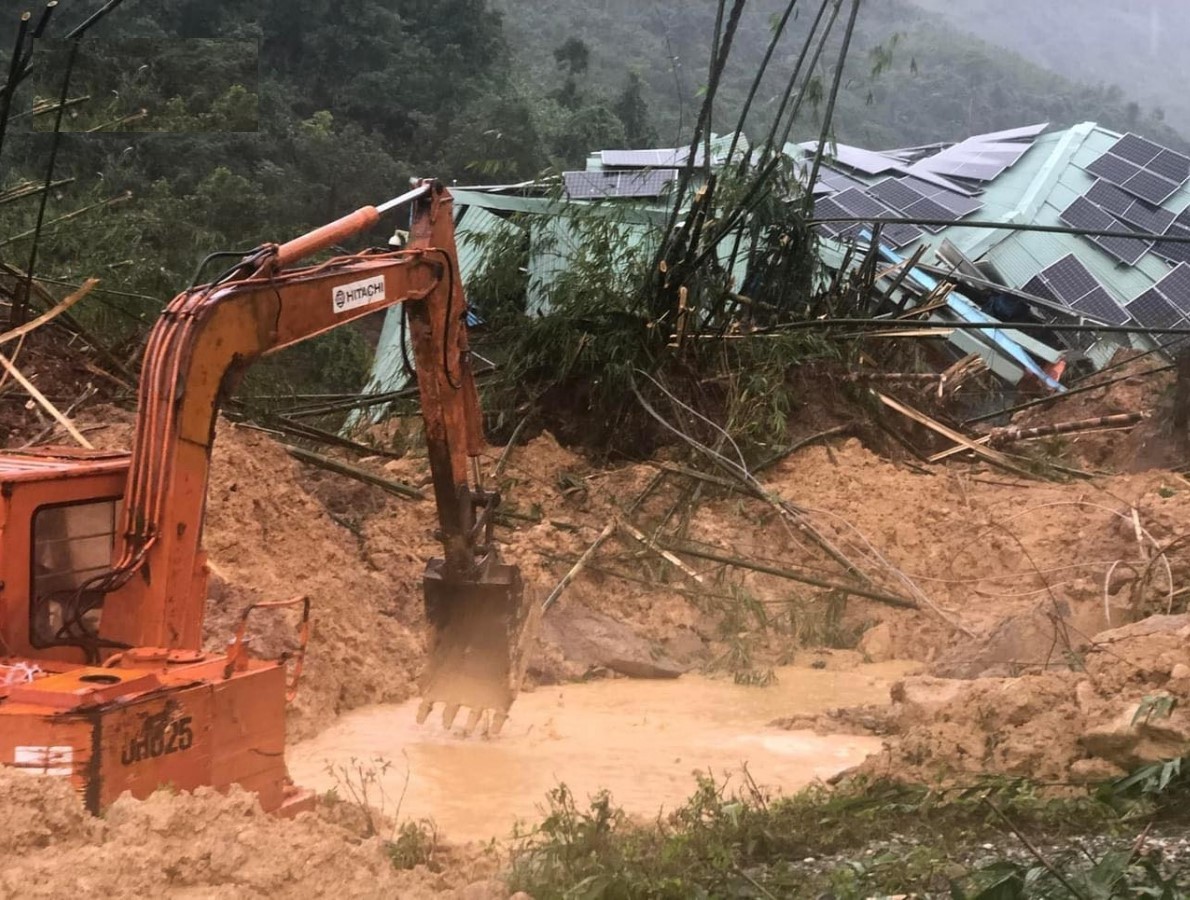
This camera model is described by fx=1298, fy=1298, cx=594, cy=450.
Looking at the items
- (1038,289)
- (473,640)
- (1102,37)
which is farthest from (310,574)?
(1102,37)

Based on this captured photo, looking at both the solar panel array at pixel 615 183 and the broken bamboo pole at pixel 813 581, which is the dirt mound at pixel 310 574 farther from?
the solar panel array at pixel 615 183

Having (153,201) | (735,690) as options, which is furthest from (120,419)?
(153,201)

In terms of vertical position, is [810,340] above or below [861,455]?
above

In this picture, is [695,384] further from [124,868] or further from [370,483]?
[124,868]

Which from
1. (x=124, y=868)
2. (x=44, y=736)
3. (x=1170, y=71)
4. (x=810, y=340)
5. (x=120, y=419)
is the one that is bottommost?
(x=124, y=868)

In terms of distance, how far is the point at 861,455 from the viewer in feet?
37.3

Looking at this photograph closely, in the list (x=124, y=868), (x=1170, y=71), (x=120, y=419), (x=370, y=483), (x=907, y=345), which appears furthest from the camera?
(x=1170, y=71)

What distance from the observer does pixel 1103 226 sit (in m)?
21.5

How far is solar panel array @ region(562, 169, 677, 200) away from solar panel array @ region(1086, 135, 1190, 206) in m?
10.1

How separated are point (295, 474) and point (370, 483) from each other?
0.70 m

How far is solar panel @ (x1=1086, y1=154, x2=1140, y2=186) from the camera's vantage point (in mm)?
23094

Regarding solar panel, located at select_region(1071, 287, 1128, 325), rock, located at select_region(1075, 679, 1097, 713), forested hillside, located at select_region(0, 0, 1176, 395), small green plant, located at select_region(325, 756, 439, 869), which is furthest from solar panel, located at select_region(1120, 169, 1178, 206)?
small green plant, located at select_region(325, 756, 439, 869)

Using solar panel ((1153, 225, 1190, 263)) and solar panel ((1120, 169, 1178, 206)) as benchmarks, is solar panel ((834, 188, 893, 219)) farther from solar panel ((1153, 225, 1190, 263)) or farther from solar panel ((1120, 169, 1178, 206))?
solar panel ((1120, 169, 1178, 206))

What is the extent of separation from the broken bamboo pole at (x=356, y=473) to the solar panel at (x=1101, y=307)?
1293cm
